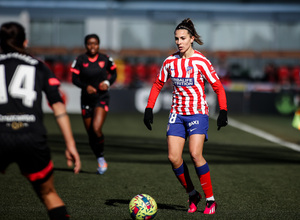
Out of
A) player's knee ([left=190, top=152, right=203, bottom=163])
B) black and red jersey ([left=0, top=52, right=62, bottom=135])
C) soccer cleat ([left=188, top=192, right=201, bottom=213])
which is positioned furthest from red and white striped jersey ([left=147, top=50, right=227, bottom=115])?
black and red jersey ([left=0, top=52, right=62, bottom=135])

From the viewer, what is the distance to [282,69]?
2847cm

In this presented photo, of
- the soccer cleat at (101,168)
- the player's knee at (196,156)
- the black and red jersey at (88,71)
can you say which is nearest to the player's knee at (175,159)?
the player's knee at (196,156)

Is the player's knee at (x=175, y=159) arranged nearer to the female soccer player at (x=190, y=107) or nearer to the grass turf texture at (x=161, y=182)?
the female soccer player at (x=190, y=107)

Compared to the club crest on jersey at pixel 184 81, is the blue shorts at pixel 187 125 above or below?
below

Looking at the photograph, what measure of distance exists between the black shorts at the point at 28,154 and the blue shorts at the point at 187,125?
2274mm

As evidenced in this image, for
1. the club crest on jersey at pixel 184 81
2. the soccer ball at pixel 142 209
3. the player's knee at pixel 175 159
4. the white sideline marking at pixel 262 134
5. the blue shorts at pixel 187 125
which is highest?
the club crest on jersey at pixel 184 81

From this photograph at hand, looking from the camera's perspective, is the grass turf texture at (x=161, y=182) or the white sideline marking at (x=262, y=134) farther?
the white sideline marking at (x=262, y=134)

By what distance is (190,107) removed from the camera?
20.8ft

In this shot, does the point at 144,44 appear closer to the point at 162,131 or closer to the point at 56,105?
the point at 162,131

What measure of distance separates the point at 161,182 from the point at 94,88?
190 centimetres

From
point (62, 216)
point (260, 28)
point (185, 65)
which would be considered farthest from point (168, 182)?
point (260, 28)

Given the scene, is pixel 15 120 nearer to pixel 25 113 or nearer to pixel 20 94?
pixel 25 113

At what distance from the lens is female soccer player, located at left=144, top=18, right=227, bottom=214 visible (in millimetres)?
6250

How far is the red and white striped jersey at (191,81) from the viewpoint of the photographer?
6281mm
